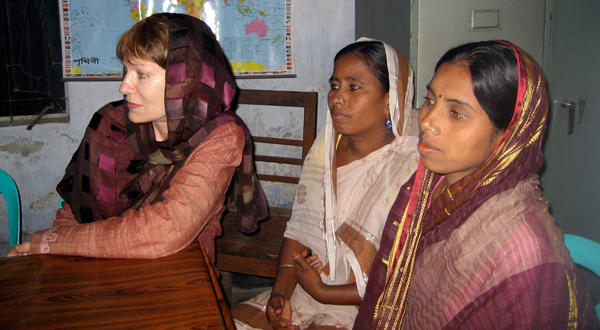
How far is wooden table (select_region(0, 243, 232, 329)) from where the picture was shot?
89 centimetres

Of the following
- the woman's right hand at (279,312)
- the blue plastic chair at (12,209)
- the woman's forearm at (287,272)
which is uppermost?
the blue plastic chair at (12,209)

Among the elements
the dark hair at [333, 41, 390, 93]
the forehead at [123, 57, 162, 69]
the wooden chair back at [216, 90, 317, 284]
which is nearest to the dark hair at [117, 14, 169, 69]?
the forehead at [123, 57, 162, 69]

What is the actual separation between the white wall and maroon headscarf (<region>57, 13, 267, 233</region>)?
55.0 inches

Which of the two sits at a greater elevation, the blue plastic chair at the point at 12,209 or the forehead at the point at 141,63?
the forehead at the point at 141,63

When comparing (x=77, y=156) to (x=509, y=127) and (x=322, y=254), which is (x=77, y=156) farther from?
(x=509, y=127)

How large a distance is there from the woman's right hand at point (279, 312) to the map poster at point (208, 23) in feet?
5.86

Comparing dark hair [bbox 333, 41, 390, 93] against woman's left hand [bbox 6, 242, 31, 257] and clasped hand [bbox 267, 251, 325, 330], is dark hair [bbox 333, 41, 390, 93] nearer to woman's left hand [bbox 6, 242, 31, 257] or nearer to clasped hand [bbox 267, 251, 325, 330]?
clasped hand [bbox 267, 251, 325, 330]

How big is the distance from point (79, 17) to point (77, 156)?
63.2 inches

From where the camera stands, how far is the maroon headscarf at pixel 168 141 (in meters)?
1.35

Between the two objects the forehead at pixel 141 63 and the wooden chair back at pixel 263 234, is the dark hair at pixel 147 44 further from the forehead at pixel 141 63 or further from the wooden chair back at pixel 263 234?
the wooden chair back at pixel 263 234

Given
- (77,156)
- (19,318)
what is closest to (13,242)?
(77,156)

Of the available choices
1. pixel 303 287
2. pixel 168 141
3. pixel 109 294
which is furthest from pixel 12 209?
pixel 303 287

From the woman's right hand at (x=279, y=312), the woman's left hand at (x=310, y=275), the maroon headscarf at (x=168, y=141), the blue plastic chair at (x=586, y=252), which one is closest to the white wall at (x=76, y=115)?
the maroon headscarf at (x=168, y=141)

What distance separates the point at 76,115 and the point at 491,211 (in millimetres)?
2772
